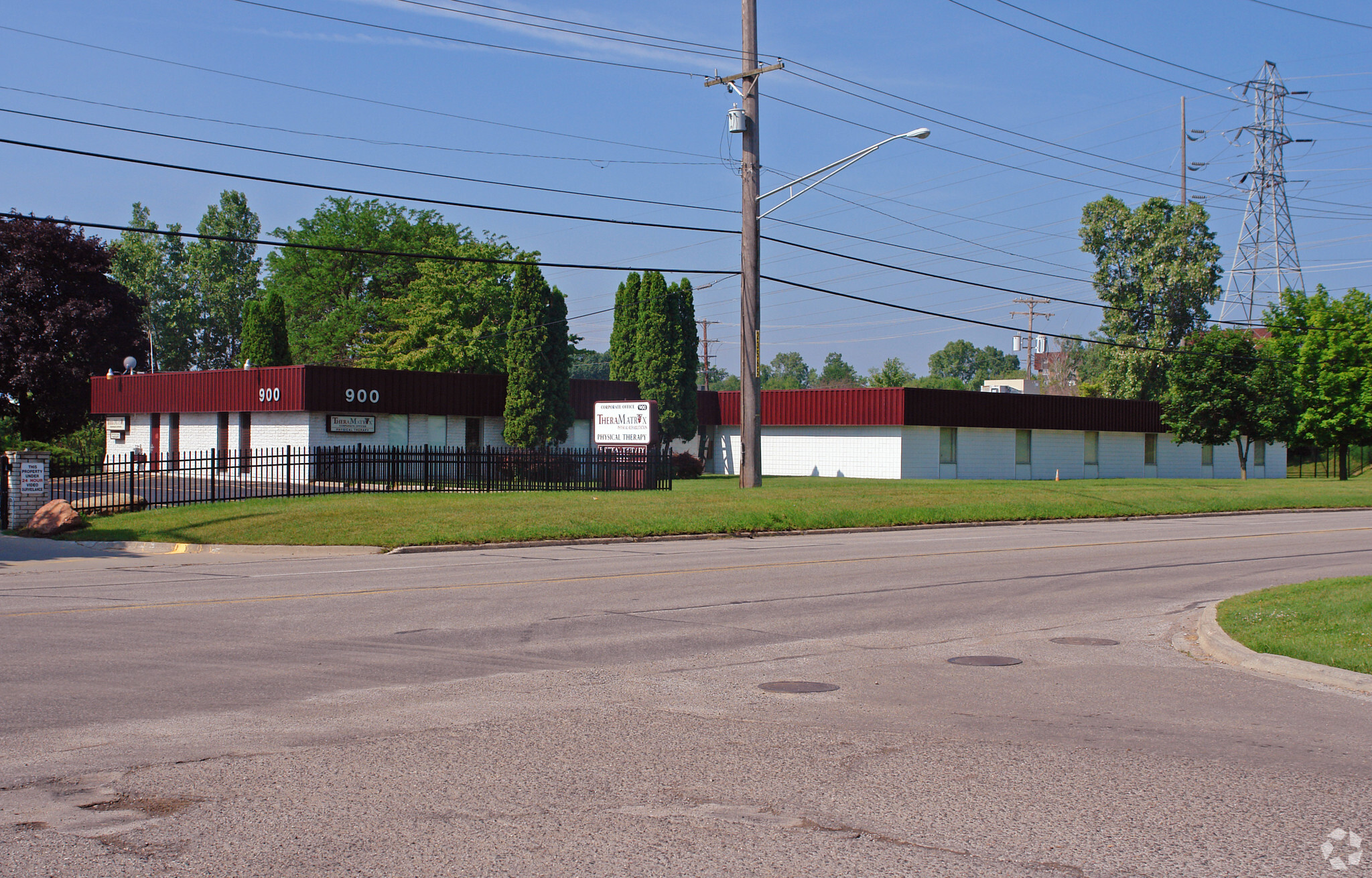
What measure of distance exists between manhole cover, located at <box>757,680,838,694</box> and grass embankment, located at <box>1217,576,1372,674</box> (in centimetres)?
427

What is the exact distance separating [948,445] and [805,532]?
102 ft

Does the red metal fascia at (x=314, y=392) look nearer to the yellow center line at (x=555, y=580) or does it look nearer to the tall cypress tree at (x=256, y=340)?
the tall cypress tree at (x=256, y=340)

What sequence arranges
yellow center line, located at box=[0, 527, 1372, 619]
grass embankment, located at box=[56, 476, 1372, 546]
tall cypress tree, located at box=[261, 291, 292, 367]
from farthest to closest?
1. tall cypress tree, located at box=[261, 291, 292, 367]
2. grass embankment, located at box=[56, 476, 1372, 546]
3. yellow center line, located at box=[0, 527, 1372, 619]

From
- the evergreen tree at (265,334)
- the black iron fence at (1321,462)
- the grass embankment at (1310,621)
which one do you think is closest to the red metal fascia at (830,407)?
the evergreen tree at (265,334)

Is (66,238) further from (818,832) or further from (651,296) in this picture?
(818,832)

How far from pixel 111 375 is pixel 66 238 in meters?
8.02

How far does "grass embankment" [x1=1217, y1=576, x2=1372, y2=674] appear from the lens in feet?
32.2

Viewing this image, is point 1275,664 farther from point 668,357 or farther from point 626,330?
point 626,330

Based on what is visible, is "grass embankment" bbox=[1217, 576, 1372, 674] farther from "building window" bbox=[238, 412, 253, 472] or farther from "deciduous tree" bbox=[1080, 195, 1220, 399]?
"deciduous tree" bbox=[1080, 195, 1220, 399]

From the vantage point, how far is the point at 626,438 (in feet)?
126

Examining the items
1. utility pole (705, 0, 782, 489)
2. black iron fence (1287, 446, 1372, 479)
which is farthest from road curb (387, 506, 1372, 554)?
black iron fence (1287, 446, 1372, 479)

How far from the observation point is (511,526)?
24.2 m

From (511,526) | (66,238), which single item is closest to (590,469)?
(511,526)

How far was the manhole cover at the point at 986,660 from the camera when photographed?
395 inches
